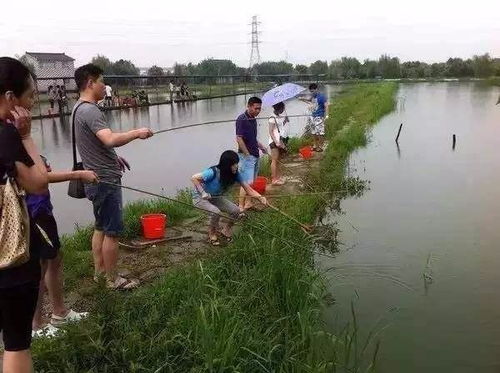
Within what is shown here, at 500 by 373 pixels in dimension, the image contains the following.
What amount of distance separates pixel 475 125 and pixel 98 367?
19.8 meters

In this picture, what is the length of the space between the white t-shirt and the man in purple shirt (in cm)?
144

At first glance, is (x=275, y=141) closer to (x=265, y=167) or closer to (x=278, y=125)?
(x=278, y=125)

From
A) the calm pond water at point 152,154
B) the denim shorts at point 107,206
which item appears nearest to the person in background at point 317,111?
the calm pond water at point 152,154

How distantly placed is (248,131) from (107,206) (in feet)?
9.38

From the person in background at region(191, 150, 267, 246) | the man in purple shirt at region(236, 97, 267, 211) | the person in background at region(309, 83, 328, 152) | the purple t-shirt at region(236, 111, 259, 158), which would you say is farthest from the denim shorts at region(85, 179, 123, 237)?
the person in background at region(309, 83, 328, 152)

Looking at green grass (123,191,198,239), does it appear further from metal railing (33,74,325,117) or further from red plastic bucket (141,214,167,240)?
metal railing (33,74,325,117)

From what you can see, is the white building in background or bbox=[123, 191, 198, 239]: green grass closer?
bbox=[123, 191, 198, 239]: green grass

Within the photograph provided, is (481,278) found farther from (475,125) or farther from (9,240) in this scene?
(475,125)

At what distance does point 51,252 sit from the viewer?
124 inches

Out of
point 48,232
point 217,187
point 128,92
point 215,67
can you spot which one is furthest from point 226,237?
point 215,67

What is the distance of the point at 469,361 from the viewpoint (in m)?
3.77

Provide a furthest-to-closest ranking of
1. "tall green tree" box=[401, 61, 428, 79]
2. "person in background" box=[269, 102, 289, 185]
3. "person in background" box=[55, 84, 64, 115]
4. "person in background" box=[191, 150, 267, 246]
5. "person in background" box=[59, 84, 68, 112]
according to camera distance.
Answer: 1. "tall green tree" box=[401, 61, 428, 79]
2. "person in background" box=[59, 84, 68, 112]
3. "person in background" box=[55, 84, 64, 115]
4. "person in background" box=[269, 102, 289, 185]
5. "person in background" box=[191, 150, 267, 246]

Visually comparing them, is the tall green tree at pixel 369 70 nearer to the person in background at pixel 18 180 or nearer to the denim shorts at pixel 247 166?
the denim shorts at pixel 247 166

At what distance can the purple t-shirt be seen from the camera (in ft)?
20.4
